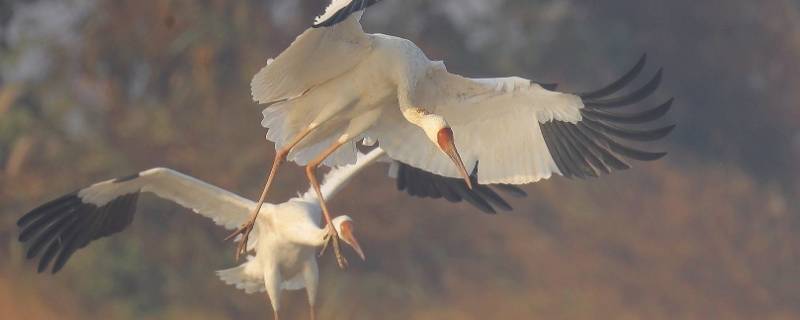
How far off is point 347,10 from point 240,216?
2.14 metres

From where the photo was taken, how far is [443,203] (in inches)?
452

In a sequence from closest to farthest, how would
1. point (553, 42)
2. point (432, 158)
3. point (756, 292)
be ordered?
1. point (432, 158)
2. point (756, 292)
3. point (553, 42)

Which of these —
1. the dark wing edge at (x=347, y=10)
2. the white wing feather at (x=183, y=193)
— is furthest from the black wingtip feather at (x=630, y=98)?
the white wing feather at (x=183, y=193)

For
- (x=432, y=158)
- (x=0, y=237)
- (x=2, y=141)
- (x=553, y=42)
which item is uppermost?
(x=553, y=42)

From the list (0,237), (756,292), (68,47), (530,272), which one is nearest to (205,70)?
(68,47)

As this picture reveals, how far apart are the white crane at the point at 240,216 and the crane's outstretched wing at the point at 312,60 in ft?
3.09

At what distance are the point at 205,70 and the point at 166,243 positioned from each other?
4.64 ft

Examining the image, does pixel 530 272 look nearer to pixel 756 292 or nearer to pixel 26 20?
Result: pixel 756 292

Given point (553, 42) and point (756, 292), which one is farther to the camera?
point (553, 42)

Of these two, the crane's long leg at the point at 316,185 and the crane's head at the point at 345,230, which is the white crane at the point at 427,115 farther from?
the crane's head at the point at 345,230

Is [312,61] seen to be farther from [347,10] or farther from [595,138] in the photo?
[595,138]

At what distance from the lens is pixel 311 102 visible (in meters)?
5.40

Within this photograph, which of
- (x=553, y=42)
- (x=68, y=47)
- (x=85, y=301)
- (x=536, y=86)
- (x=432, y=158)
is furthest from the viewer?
(x=553, y=42)

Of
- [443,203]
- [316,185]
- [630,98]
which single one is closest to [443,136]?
[630,98]
